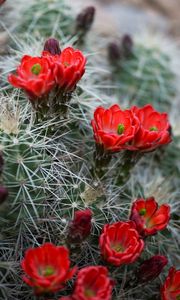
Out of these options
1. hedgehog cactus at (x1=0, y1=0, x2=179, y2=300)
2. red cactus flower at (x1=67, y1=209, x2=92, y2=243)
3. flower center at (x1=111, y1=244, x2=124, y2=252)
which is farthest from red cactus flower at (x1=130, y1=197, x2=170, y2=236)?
red cactus flower at (x1=67, y1=209, x2=92, y2=243)

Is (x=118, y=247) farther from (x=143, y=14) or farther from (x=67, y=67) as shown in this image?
(x=143, y=14)

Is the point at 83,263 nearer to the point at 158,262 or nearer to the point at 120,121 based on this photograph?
the point at 158,262

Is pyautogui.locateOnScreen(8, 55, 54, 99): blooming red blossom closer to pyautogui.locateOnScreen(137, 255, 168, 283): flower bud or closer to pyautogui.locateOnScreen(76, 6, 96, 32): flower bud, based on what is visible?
pyautogui.locateOnScreen(137, 255, 168, 283): flower bud

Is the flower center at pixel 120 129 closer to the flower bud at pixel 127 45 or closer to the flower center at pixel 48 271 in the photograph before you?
the flower center at pixel 48 271

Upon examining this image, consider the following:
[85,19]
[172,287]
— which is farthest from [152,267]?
[85,19]

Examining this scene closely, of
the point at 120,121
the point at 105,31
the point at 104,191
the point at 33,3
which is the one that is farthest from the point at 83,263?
the point at 105,31
